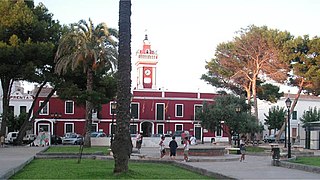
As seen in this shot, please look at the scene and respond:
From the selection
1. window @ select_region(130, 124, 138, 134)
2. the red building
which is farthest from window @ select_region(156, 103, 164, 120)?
window @ select_region(130, 124, 138, 134)

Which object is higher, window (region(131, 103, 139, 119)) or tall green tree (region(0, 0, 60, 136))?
tall green tree (region(0, 0, 60, 136))

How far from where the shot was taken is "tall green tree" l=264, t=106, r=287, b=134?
72.0 m

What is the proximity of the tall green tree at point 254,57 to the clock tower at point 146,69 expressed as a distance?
1915 cm

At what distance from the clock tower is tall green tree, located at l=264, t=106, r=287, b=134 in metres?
17.3

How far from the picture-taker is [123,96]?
16562 millimetres

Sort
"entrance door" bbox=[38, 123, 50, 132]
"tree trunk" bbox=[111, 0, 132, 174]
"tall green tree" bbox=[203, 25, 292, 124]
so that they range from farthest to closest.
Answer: "entrance door" bbox=[38, 123, 50, 132]
"tall green tree" bbox=[203, 25, 292, 124]
"tree trunk" bbox=[111, 0, 132, 174]

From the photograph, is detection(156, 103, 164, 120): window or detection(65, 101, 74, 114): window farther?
detection(156, 103, 164, 120): window

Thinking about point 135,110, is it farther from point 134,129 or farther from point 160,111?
point 160,111

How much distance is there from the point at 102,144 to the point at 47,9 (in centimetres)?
1368

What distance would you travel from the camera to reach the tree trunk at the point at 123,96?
16.1 metres

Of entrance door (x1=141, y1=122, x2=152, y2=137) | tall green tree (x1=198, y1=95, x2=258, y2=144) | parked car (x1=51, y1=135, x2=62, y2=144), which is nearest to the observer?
tall green tree (x1=198, y1=95, x2=258, y2=144)

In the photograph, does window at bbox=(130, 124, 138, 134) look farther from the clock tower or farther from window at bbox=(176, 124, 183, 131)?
the clock tower

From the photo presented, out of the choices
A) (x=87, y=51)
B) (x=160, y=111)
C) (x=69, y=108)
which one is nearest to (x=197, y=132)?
(x=160, y=111)

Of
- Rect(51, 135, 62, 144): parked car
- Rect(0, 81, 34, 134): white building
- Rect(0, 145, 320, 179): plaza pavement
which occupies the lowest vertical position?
Rect(51, 135, 62, 144): parked car
